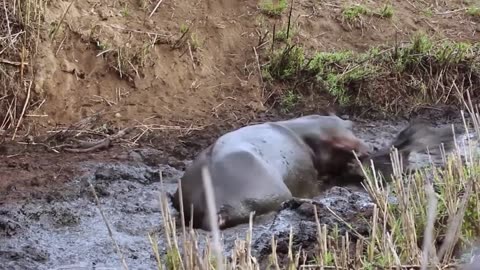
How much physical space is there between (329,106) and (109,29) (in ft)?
7.13

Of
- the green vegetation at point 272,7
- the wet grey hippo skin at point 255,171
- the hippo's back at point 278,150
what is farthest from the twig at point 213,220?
the green vegetation at point 272,7

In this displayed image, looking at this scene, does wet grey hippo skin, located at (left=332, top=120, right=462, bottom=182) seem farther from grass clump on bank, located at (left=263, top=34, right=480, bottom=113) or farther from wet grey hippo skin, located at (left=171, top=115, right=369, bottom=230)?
grass clump on bank, located at (left=263, top=34, right=480, bottom=113)

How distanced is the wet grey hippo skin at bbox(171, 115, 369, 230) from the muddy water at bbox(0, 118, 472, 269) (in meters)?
0.12

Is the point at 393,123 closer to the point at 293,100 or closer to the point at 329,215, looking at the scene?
the point at 293,100

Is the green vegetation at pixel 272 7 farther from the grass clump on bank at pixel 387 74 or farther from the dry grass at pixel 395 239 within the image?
the dry grass at pixel 395 239

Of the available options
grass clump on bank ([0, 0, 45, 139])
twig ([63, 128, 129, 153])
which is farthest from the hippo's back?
grass clump on bank ([0, 0, 45, 139])

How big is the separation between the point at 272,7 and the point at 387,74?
158 cm

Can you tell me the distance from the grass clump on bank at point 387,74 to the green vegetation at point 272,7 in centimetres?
74

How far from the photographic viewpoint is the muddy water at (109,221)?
4.56 meters

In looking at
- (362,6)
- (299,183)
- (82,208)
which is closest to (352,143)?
(299,183)

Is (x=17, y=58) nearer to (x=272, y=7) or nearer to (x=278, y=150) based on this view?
(x=278, y=150)

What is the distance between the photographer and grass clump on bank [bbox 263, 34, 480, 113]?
816cm

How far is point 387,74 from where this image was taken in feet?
27.0

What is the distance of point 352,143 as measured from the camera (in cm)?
660
